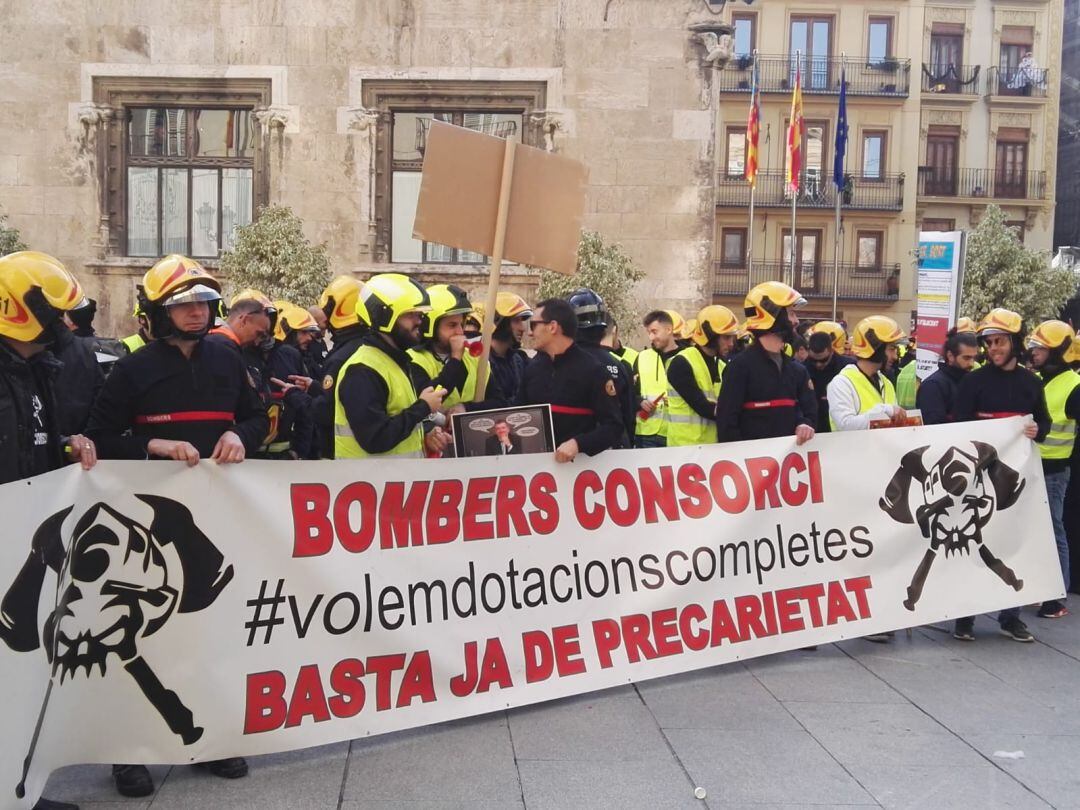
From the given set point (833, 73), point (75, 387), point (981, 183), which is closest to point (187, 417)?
point (75, 387)

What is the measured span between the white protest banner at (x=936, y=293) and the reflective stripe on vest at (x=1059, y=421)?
369 cm

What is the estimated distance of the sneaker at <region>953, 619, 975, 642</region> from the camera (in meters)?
7.59

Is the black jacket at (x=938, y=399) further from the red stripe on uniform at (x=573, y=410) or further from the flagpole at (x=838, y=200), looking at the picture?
the flagpole at (x=838, y=200)

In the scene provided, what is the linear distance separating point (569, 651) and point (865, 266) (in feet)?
143

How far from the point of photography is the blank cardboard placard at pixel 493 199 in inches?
250

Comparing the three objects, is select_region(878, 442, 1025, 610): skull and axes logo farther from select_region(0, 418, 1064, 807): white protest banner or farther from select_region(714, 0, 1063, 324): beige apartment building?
select_region(714, 0, 1063, 324): beige apartment building

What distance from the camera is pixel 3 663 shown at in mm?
4215

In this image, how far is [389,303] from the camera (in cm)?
588

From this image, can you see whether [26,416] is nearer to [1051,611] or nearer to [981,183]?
[1051,611]

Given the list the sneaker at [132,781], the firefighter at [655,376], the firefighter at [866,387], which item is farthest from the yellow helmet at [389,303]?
the firefighter at [655,376]

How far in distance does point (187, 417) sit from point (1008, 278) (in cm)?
4221

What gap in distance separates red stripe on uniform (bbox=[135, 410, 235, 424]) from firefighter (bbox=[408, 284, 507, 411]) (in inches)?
44.8

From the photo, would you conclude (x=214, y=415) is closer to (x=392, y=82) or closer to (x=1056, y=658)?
(x=1056, y=658)

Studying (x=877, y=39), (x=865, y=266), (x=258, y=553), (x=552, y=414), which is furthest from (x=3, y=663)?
(x=877, y=39)
